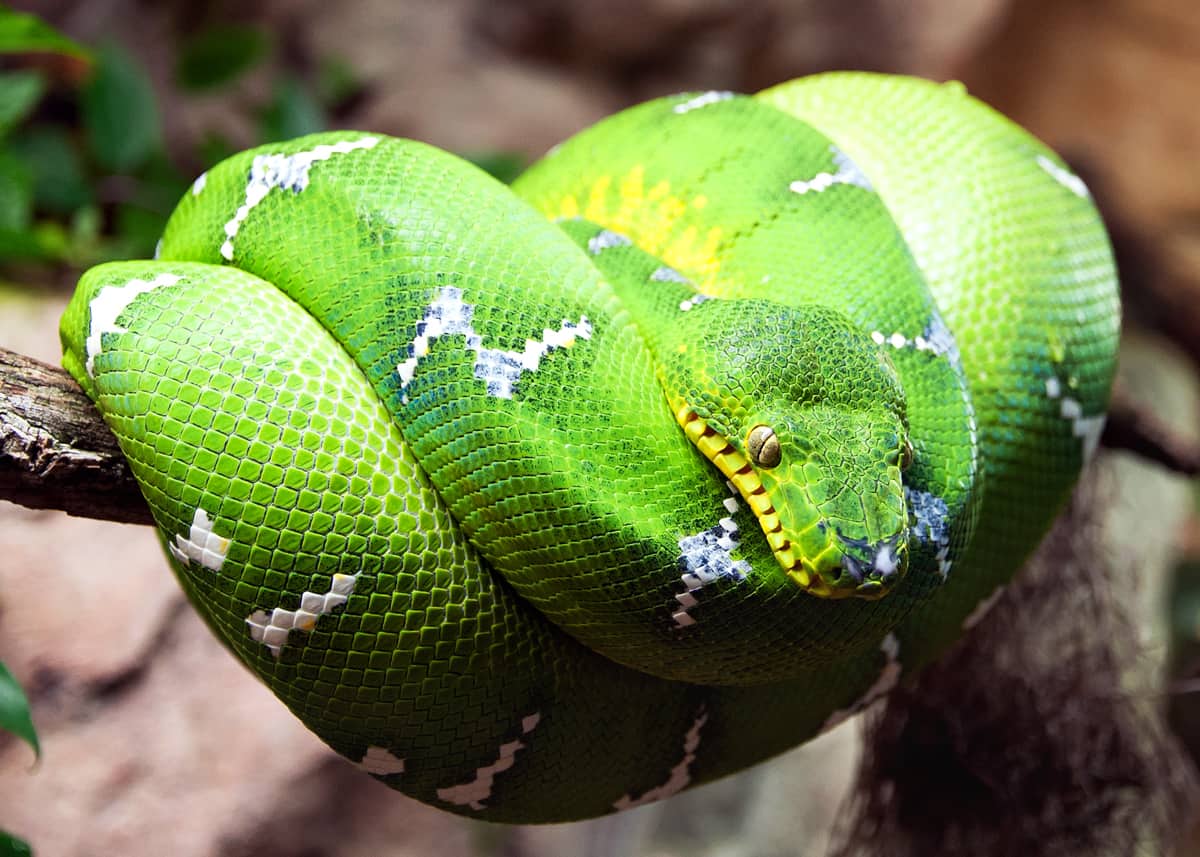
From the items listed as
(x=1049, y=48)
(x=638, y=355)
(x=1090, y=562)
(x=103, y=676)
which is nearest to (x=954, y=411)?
(x=638, y=355)

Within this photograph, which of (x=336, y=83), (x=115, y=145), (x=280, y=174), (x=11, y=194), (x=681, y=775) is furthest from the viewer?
(x=336, y=83)

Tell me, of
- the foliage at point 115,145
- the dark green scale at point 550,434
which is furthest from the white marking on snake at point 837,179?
the foliage at point 115,145

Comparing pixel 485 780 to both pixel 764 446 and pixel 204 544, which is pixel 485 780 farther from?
pixel 764 446

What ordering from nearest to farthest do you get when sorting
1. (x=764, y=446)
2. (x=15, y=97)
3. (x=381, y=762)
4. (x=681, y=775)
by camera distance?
(x=764, y=446) < (x=381, y=762) < (x=681, y=775) < (x=15, y=97)

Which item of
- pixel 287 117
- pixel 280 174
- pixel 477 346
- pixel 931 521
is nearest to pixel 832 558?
pixel 931 521

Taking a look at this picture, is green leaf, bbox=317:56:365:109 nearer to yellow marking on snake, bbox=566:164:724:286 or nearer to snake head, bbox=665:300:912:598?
yellow marking on snake, bbox=566:164:724:286

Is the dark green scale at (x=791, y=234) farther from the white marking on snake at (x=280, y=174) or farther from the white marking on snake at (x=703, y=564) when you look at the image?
the white marking on snake at (x=280, y=174)
